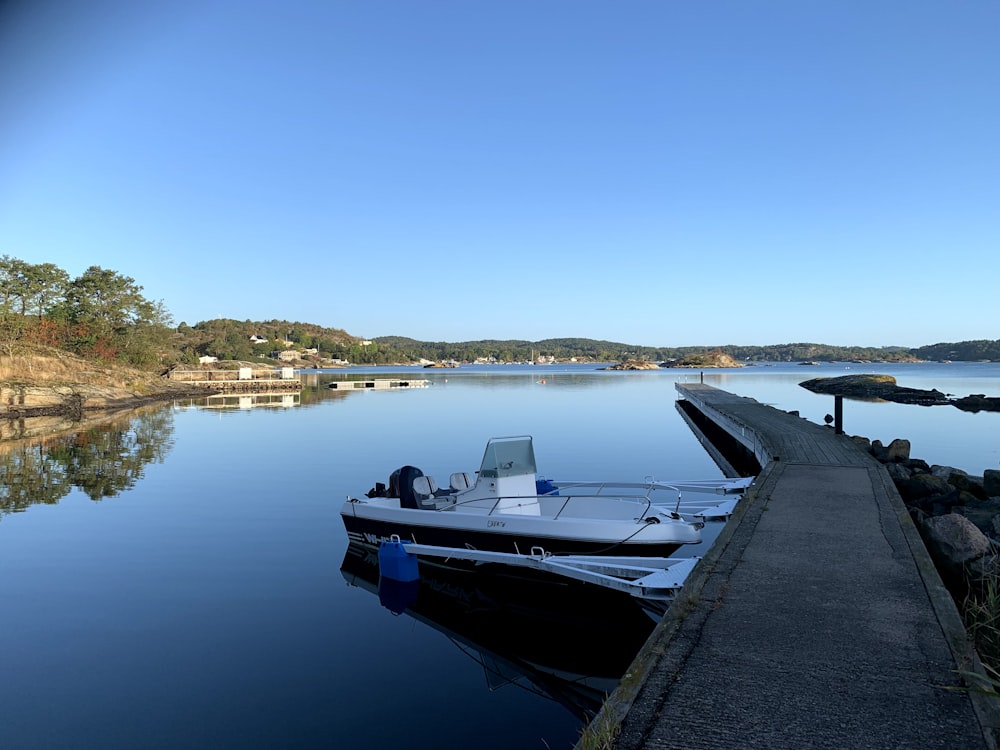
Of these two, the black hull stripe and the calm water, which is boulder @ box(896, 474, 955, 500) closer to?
the black hull stripe

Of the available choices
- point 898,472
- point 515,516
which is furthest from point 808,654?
point 898,472

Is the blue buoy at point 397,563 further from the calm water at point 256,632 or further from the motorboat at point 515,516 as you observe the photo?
the motorboat at point 515,516

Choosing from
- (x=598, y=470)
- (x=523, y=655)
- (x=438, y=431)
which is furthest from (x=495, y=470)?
(x=438, y=431)

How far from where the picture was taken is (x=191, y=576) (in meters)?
11.5

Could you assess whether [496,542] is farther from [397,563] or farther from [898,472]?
[898,472]

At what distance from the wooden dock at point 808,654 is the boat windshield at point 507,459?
395cm

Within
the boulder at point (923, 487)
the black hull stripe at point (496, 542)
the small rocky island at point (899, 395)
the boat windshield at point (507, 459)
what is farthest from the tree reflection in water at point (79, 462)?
the small rocky island at point (899, 395)

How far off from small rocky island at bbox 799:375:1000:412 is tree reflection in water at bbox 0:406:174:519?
46788 millimetres

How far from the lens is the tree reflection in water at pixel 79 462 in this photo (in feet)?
61.4

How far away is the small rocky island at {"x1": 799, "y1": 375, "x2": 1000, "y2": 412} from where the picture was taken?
160ft

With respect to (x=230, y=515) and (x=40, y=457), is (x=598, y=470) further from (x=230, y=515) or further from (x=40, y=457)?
(x=40, y=457)

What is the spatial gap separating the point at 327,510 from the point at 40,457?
15026 mm

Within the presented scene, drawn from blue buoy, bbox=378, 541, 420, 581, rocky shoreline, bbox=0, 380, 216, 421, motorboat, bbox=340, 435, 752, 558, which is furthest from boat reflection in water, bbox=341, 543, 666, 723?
rocky shoreline, bbox=0, 380, 216, 421

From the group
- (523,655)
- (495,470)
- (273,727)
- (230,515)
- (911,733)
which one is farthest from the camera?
(230,515)
